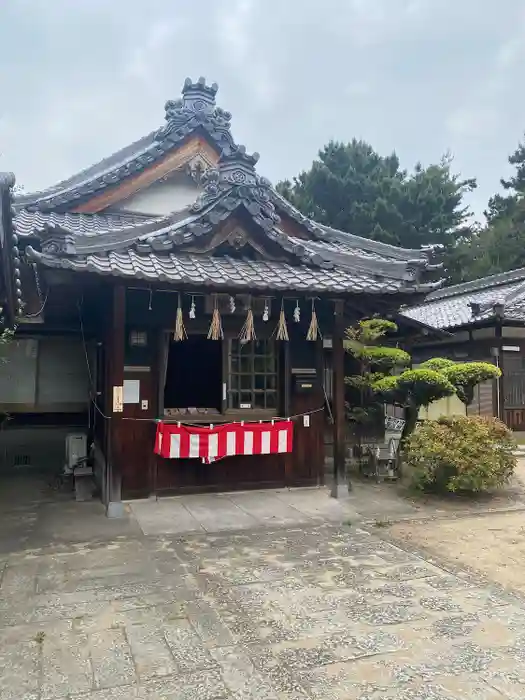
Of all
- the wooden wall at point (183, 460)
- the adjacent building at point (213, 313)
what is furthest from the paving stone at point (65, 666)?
the wooden wall at point (183, 460)

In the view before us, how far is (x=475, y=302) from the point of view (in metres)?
19.3

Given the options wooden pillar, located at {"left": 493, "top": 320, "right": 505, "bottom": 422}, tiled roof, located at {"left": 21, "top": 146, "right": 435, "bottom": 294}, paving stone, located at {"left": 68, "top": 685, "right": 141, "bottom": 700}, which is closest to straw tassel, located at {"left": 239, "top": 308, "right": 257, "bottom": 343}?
tiled roof, located at {"left": 21, "top": 146, "right": 435, "bottom": 294}

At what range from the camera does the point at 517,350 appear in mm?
17578

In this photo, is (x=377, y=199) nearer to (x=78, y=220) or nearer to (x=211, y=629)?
(x=78, y=220)

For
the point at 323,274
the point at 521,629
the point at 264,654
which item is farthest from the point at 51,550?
the point at 323,274

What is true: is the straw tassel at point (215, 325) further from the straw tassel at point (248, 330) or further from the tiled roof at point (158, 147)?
the tiled roof at point (158, 147)

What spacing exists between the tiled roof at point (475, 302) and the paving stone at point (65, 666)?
15.8 metres

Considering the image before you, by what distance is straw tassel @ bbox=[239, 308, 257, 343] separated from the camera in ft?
28.2

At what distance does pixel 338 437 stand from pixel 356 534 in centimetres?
235

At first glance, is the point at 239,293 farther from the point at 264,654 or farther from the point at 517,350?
the point at 517,350

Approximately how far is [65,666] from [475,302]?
1834 cm

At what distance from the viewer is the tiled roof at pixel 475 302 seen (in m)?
17.9

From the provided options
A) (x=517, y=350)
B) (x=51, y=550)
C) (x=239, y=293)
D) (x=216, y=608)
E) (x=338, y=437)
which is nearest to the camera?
(x=216, y=608)

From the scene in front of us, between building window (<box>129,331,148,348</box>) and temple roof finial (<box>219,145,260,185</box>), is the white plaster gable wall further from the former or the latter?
building window (<box>129,331,148,348</box>)
